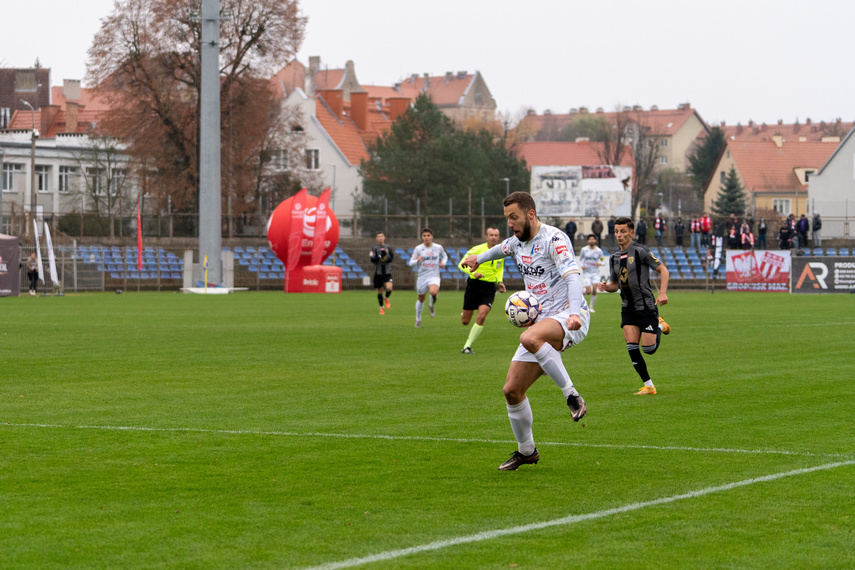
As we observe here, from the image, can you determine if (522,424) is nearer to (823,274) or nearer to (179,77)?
(823,274)

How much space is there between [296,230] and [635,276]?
115ft

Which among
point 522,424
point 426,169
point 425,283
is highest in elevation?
point 426,169

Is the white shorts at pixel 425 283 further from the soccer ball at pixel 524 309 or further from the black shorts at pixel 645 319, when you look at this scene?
the soccer ball at pixel 524 309

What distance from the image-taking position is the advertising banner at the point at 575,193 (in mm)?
63531

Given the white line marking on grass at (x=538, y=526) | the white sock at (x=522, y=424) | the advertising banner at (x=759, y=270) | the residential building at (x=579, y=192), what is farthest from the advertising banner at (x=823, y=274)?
the white sock at (x=522, y=424)

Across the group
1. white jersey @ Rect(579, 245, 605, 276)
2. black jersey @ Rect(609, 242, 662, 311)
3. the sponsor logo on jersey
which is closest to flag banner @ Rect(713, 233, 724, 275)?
white jersey @ Rect(579, 245, 605, 276)

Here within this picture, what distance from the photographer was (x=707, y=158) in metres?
111

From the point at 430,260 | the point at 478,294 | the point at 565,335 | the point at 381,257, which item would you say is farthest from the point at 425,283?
the point at 565,335

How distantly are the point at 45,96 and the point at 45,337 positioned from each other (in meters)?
76.9

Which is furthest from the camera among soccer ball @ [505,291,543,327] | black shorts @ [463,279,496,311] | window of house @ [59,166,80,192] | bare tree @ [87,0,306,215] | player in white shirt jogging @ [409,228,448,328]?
window of house @ [59,166,80,192]

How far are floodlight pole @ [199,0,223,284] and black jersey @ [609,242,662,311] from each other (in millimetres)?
34841

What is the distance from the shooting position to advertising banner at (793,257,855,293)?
1650 inches

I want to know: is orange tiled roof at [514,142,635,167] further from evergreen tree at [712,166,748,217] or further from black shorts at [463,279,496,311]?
black shorts at [463,279,496,311]

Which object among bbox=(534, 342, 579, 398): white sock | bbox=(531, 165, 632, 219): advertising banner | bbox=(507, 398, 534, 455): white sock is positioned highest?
bbox=(531, 165, 632, 219): advertising banner
